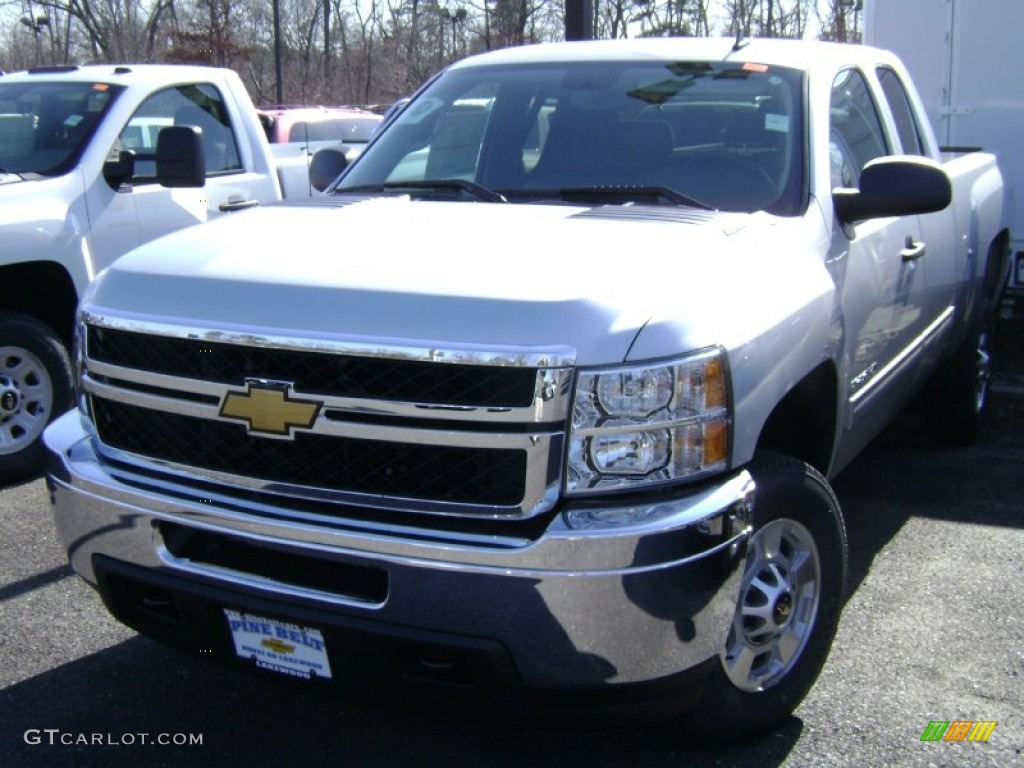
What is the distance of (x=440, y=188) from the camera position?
4.21m

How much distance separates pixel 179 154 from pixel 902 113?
10.6 feet

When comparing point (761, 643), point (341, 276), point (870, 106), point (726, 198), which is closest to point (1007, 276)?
point (870, 106)

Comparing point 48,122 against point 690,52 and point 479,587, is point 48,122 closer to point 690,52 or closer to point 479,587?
point 690,52

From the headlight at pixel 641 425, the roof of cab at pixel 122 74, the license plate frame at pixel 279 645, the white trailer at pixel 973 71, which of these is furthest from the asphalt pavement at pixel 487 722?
the white trailer at pixel 973 71

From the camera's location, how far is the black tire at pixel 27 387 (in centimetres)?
587

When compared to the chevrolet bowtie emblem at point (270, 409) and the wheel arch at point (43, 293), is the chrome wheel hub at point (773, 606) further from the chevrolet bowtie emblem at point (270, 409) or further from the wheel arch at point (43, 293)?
the wheel arch at point (43, 293)

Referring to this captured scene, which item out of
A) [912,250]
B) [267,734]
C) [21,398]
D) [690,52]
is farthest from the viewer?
[21,398]

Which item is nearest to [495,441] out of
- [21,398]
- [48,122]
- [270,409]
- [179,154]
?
[270,409]

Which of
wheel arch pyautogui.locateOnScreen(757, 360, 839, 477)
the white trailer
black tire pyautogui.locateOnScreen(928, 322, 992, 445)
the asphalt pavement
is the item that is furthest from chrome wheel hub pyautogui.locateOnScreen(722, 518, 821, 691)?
the white trailer

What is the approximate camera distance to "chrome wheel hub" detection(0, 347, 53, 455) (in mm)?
5895

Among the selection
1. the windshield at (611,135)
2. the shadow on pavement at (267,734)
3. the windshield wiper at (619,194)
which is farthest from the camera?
the windshield at (611,135)

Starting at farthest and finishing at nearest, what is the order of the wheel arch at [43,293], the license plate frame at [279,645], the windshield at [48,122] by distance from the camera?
1. the windshield at [48,122]
2. the wheel arch at [43,293]
3. the license plate frame at [279,645]

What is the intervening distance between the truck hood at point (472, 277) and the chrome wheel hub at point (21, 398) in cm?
266

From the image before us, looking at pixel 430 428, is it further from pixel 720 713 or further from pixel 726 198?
pixel 726 198
